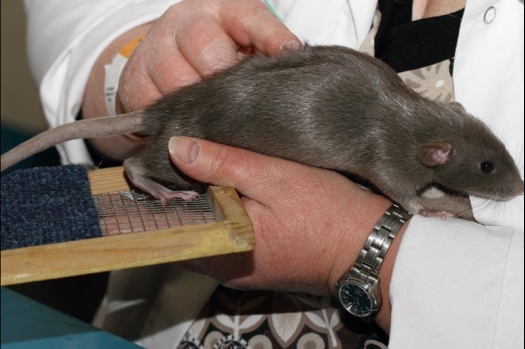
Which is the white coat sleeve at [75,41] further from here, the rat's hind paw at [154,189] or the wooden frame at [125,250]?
the wooden frame at [125,250]

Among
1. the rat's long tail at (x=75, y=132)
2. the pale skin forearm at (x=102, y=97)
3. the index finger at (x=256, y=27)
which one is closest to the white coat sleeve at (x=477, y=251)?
the index finger at (x=256, y=27)

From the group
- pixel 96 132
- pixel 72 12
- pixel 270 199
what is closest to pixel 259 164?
pixel 270 199

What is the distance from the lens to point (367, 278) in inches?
51.9

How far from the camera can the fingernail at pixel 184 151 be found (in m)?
1.31

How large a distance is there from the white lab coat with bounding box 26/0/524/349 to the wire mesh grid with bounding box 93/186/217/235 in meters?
0.29

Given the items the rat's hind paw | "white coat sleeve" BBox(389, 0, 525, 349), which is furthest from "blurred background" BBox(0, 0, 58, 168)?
"white coat sleeve" BBox(389, 0, 525, 349)

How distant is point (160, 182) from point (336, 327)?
477mm

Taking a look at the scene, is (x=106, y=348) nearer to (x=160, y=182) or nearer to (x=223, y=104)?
(x=160, y=182)

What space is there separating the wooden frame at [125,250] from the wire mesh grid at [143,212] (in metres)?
0.11

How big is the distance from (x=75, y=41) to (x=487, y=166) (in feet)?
4.16

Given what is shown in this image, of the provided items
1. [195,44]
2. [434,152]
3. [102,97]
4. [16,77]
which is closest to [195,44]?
[195,44]

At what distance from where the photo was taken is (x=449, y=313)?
48.9 inches

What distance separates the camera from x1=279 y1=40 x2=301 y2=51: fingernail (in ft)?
4.85

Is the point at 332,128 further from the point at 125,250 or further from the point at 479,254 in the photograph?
the point at 125,250
